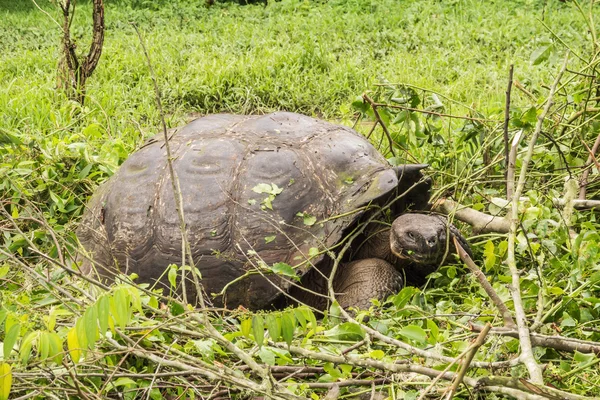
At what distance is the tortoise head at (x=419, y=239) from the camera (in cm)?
298

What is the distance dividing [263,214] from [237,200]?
0.44ft

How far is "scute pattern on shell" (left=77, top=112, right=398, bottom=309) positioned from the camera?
304 cm

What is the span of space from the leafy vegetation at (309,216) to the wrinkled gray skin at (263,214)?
11cm

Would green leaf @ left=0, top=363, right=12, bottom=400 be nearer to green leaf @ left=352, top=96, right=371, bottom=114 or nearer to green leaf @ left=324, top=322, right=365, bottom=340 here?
green leaf @ left=324, top=322, right=365, bottom=340

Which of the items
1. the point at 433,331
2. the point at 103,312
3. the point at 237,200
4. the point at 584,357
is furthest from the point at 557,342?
the point at 237,200

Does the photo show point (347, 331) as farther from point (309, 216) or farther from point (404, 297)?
point (309, 216)

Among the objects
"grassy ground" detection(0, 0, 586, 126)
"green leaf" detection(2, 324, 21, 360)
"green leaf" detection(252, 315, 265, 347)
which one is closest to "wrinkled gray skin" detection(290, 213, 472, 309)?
"grassy ground" detection(0, 0, 586, 126)

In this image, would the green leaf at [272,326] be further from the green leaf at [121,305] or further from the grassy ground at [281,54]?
the grassy ground at [281,54]

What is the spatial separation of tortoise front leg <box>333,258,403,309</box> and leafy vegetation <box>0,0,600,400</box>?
93 mm

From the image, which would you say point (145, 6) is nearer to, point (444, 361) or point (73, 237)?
point (73, 237)

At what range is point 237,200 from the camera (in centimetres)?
309

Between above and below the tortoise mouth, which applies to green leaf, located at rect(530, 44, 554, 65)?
above

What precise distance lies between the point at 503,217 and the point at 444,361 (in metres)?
1.42

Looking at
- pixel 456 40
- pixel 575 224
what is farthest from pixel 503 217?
pixel 456 40
